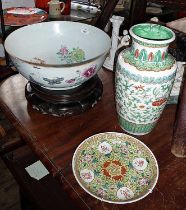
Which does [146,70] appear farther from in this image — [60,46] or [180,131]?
[60,46]

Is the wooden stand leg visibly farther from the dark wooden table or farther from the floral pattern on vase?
the floral pattern on vase

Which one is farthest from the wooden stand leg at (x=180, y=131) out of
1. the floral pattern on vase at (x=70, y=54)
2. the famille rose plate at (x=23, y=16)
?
the famille rose plate at (x=23, y=16)

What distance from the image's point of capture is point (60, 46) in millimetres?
891

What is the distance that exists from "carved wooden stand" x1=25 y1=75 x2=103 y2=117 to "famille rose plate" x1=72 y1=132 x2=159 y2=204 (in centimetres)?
11

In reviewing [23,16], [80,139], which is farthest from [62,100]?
[23,16]

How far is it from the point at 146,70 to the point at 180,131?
165 mm

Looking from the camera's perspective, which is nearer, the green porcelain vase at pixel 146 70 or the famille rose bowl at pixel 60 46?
the green porcelain vase at pixel 146 70

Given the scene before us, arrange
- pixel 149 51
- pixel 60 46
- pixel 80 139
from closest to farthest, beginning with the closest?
pixel 149 51, pixel 80 139, pixel 60 46

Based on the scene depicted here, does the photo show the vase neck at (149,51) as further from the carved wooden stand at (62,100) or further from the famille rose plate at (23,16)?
the famille rose plate at (23,16)

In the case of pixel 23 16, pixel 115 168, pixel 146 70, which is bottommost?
pixel 115 168

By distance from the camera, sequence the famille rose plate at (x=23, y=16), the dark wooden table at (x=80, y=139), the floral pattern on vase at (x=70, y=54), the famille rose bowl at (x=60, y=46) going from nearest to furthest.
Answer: the dark wooden table at (x=80, y=139) → the famille rose bowl at (x=60, y=46) → the floral pattern on vase at (x=70, y=54) → the famille rose plate at (x=23, y=16)

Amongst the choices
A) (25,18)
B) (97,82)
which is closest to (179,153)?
(97,82)

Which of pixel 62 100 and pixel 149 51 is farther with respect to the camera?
pixel 62 100

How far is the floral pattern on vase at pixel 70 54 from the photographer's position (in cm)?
88
